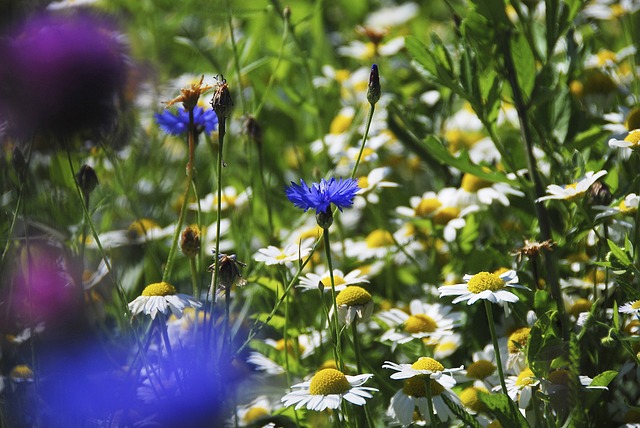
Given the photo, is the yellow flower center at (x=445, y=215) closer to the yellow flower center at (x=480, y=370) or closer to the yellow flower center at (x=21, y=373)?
the yellow flower center at (x=480, y=370)

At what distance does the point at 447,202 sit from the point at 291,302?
0.24 metres

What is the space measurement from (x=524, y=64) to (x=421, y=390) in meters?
0.40

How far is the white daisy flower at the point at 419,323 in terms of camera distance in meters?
0.95

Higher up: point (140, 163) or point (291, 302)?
point (140, 163)

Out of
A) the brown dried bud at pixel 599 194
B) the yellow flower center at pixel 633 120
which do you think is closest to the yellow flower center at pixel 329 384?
the brown dried bud at pixel 599 194

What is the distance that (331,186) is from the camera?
2.60 feet

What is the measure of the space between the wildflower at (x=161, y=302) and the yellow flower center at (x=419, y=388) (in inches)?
8.3

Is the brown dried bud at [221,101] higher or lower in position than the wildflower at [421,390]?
higher

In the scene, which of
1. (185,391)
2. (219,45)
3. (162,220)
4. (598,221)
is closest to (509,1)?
(598,221)

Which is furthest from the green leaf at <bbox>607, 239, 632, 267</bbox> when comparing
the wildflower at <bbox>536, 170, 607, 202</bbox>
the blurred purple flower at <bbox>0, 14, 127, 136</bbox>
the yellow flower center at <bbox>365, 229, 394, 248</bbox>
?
the blurred purple flower at <bbox>0, 14, 127, 136</bbox>

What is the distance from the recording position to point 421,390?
85 cm

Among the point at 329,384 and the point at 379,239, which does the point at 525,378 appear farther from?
the point at 379,239

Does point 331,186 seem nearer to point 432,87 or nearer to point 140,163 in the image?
point 140,163

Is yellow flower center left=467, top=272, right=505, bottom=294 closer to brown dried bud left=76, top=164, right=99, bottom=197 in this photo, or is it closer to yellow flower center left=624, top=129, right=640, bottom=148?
yellow flower center left=624, top=129, right=640, bottom=148
